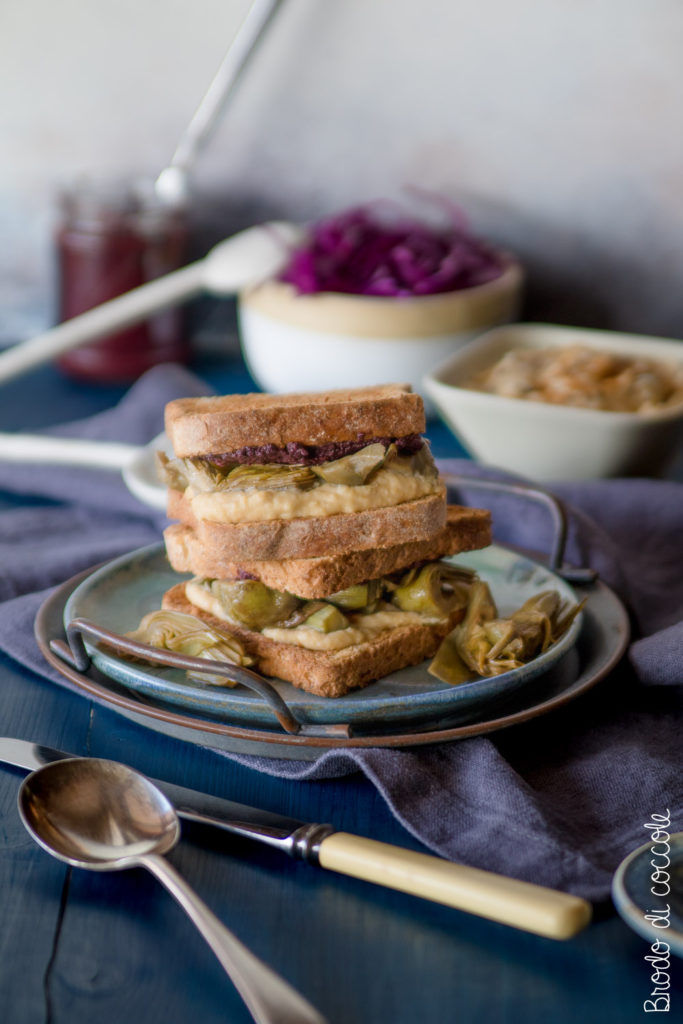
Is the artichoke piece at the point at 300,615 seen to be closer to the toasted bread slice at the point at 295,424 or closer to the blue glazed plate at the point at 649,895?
the toasted bread slice at the point at 295,424

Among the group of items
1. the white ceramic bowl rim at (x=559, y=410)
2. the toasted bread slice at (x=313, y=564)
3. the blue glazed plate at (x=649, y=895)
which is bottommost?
the white ceramic bowl rim at (x=559, y=410)

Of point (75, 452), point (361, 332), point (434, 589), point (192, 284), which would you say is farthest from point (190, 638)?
point (192, 284)

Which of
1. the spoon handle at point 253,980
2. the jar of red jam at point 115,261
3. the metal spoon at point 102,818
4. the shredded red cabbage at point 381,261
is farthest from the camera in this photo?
the jar of red jam at point 115,261

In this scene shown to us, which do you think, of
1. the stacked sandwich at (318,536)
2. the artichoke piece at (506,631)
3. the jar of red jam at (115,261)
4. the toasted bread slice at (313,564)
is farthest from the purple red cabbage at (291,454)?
the jar of red jam at (115,261)

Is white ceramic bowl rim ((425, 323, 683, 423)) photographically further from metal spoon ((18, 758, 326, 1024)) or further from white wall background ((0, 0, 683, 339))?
→ metal spoon ((18, 758, 326, 1024))

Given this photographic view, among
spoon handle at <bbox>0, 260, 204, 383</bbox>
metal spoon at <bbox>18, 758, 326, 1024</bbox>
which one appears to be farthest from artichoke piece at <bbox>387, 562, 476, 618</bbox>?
spoon handle at <bbox>0, 260, 204, 383</bbox>

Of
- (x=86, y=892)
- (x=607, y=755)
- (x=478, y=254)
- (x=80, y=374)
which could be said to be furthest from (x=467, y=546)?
(x=80, y=374)
